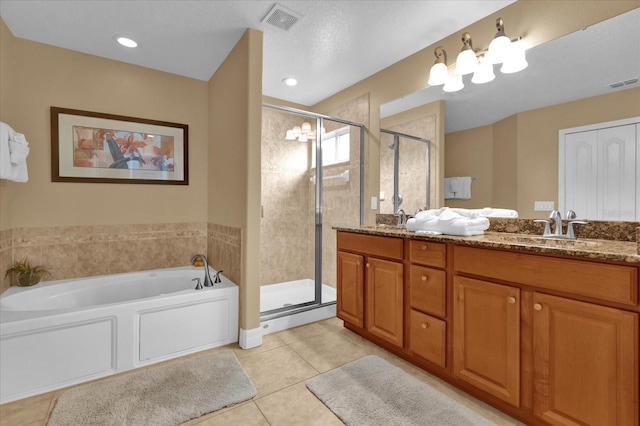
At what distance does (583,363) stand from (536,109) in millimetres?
1477

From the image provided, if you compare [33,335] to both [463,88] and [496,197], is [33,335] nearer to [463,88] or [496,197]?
[496,197]

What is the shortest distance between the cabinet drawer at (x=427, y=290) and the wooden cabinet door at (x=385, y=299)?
0.11 meters

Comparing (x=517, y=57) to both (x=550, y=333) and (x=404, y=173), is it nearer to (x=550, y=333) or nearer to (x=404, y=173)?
(x=404, y=173)

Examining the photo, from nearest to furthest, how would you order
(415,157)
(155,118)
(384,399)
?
(384,399) < (415,157) < (155,118)

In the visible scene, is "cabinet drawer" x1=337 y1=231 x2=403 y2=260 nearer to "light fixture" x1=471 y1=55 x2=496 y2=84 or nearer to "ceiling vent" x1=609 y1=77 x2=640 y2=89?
"light fixture" x1=471 y1=55 x2=496 y2=84

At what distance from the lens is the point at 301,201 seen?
3.96 metres

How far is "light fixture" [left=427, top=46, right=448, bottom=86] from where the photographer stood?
234cm

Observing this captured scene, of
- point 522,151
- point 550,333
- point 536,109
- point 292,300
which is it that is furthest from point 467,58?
point 292,300

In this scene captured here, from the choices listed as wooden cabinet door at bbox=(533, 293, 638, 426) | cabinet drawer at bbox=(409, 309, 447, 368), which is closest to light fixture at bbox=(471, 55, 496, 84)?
wooden cabinet door at bbox=(533, 293, 638, 426)

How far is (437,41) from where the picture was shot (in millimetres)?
2467

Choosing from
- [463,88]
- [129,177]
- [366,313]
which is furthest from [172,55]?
[366,313]

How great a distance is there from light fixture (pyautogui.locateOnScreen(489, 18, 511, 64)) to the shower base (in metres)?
2.48

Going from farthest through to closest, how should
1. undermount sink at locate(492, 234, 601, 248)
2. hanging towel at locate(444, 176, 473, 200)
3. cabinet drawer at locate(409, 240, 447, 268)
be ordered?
hanging towel at locate(444, 176, 473, 200) < cabinet drawer at locate(409, 240, 447, 268) < undermount sink at locate(492, 234, 601, 248)

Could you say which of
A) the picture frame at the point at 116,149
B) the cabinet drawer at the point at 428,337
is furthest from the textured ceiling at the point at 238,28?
the cabinet drawer at the point at 428,337
